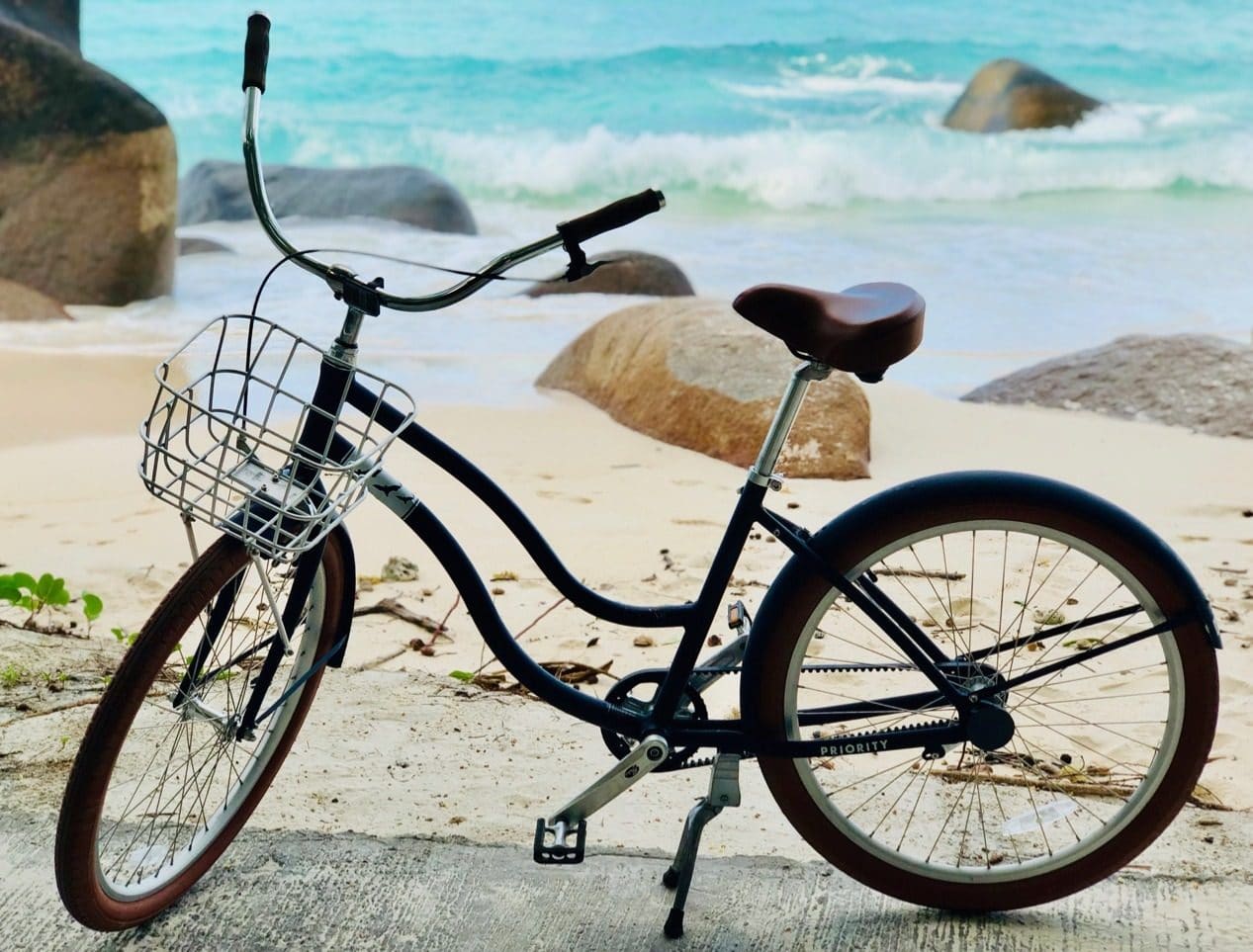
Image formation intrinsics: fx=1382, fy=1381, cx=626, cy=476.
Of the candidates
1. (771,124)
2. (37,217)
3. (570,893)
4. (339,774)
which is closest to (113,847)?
(339,774)

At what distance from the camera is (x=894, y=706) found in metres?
2.15

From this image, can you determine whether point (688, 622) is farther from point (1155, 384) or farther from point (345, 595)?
point (1155, 384)

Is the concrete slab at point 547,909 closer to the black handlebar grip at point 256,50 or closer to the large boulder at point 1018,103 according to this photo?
the black handlebar grip at point 256,50

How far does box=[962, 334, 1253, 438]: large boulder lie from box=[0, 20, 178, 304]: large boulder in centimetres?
594

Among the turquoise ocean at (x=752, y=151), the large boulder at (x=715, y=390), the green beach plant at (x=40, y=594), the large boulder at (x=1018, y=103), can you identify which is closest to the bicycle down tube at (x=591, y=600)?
the green beach plant at (x=40, y=594)

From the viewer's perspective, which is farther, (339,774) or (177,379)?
(177,379)

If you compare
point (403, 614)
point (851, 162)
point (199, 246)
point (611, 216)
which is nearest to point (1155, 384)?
point (403, 614)

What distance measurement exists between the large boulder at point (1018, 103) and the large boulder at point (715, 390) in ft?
44.7

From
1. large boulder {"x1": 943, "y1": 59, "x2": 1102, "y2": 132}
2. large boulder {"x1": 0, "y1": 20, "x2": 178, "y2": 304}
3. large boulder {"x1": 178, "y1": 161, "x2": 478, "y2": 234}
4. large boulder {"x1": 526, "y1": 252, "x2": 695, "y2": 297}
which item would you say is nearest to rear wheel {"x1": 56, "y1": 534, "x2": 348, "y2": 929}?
large boulder {"x1": 0, "y1": 20, "x2": 178, "y2": 304}

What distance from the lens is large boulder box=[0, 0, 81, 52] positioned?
9922 millimetres

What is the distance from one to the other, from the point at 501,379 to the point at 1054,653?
16.0ft

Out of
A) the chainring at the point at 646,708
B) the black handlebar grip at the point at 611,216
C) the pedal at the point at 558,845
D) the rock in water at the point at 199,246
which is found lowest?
the rock in water at the point at 199,246

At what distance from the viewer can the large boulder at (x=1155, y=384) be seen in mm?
6062

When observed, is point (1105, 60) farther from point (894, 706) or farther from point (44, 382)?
point (894, 706)
